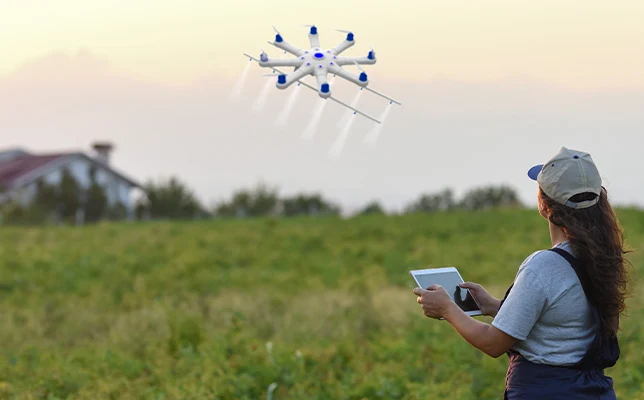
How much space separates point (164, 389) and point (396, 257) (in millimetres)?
11979

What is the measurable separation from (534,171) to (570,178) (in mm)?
238

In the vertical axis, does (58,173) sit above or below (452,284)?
above

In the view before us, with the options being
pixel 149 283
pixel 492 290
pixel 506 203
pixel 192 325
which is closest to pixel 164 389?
pixel 192 325

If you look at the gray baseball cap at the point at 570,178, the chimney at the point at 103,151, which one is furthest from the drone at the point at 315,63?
the chimney at the point at 103,151

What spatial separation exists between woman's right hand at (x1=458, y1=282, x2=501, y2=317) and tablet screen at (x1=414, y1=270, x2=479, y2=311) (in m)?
0.02

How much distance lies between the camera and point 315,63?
2.85 metres

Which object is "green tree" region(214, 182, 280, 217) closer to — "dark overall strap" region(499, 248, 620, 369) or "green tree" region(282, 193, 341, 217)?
"green tree" region(282, 193, 341, 217)

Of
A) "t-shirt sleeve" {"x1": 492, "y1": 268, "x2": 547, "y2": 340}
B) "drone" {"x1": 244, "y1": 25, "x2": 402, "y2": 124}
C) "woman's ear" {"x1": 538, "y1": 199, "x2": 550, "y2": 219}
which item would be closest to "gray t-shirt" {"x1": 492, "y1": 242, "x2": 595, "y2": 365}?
"t-shirt sleeve" {"x1": 492, "y1": 268, "x2": 547, "y2": 340}

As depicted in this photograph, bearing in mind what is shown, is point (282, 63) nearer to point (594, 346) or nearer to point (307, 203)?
point (594, 346)

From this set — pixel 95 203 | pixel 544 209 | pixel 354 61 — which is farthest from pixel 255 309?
pixel 95 203

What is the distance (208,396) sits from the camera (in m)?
Answer: 6.22

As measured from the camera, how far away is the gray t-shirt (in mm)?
2891

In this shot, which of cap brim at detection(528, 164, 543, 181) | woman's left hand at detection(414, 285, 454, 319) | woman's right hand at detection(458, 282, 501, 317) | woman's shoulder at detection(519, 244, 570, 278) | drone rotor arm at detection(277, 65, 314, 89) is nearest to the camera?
drone rotor arm at detection(277, 65, 314, 89)

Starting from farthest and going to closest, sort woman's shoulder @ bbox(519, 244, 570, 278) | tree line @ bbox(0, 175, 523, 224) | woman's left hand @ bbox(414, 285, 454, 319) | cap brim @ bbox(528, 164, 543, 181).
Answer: tree line @ bbox(0, 175, 523, 224)
cap brim @ bbox(528, 164, 543, 181)
woman's left hand @ bbox(414, 285, 454, 319)
woman's shoulder @ bbox(519, 244, 570, 278)
